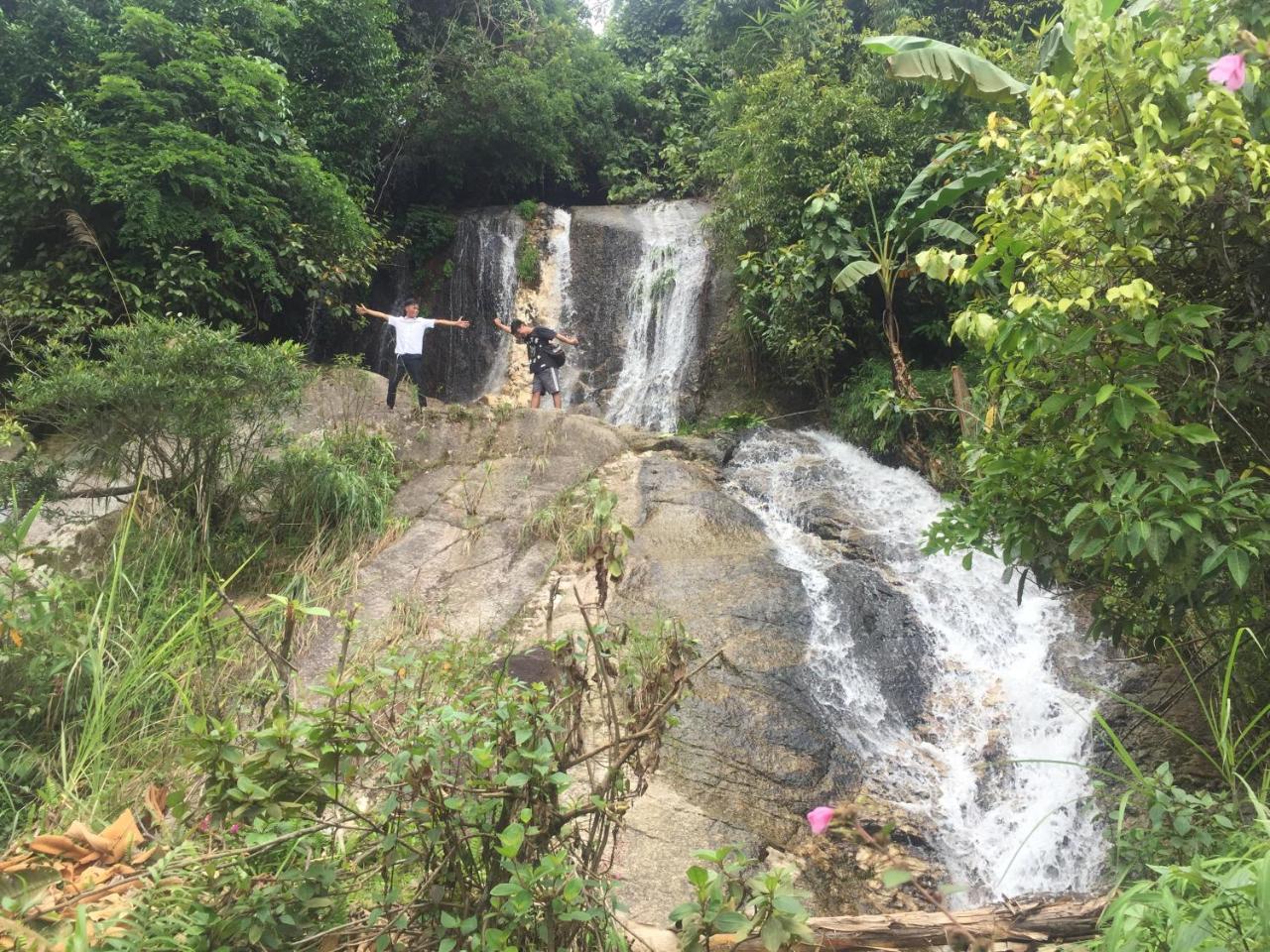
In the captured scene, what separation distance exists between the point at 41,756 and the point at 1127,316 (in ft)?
16.1

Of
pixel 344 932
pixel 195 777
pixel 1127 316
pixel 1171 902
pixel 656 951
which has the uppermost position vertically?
pixel 1127 316

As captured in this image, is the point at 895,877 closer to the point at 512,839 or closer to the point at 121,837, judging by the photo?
the point at 512,839

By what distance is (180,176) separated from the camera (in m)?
8.85

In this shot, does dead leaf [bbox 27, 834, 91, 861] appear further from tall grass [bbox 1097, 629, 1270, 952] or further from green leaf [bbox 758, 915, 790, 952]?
tall grass [bbox 1097, 629, 1270, 952]

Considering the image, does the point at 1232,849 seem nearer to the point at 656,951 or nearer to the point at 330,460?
the point at 656,951

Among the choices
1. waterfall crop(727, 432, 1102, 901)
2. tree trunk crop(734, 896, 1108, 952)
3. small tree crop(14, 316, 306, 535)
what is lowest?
waterfall crop(727, 432, 1102, 901)

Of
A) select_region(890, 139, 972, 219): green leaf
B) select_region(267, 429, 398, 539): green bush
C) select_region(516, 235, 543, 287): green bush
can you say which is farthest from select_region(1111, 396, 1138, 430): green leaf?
select_region(516, 235, 543, 287): green bush

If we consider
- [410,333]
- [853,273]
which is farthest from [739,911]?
[410,333]

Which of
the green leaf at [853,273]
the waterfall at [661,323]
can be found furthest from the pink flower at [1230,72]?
the waterfall at [661,323]

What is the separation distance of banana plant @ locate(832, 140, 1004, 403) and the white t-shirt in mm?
4978

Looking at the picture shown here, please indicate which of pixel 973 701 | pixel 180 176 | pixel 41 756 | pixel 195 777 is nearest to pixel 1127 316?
pixel 973 701

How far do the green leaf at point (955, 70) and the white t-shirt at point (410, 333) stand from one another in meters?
5.69

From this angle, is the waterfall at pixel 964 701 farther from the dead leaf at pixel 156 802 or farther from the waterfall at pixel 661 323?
the waterfall at pixel 661 323

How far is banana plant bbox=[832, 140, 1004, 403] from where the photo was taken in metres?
7.19
